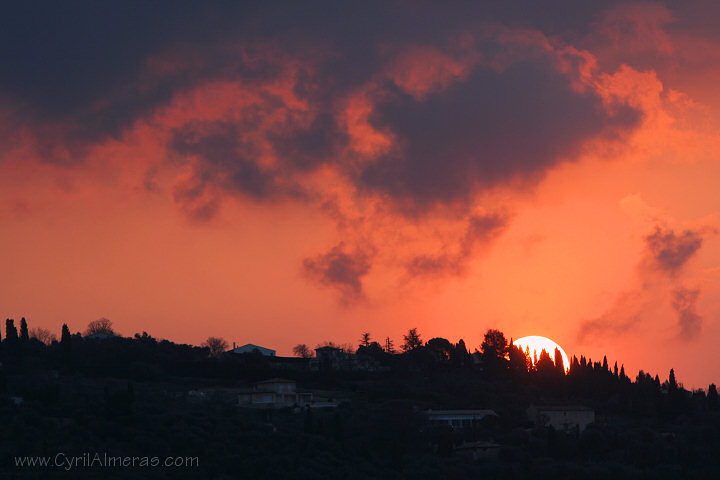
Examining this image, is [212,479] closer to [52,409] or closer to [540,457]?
[52,409]

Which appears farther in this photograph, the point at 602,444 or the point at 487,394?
the point at 487,394

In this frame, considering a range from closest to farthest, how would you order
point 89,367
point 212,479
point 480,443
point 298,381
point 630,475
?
point 212,479, point 630,475, point 480,443, point 89,367, point 298,381

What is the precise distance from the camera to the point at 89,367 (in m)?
117

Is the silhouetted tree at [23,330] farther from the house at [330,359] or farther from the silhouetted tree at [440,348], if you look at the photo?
the silhouetted tree at [440,348]

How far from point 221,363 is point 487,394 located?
1228 inches

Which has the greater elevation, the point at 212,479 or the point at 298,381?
the point at 298,381

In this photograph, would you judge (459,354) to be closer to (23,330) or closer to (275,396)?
(275,396)

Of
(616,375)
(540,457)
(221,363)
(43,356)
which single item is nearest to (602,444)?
(540,457)

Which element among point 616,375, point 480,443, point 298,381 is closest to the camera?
point 480,443

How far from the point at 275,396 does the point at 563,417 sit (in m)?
29.2

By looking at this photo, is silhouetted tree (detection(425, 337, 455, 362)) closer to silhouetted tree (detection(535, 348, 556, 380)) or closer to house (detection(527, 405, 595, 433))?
silhouetted tree (detection(535, 348, 556, 380))

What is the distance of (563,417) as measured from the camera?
109688 millimetres

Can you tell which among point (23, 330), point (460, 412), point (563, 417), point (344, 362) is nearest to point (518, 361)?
point (344, 362)

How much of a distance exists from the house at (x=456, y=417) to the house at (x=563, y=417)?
442 centimetres
